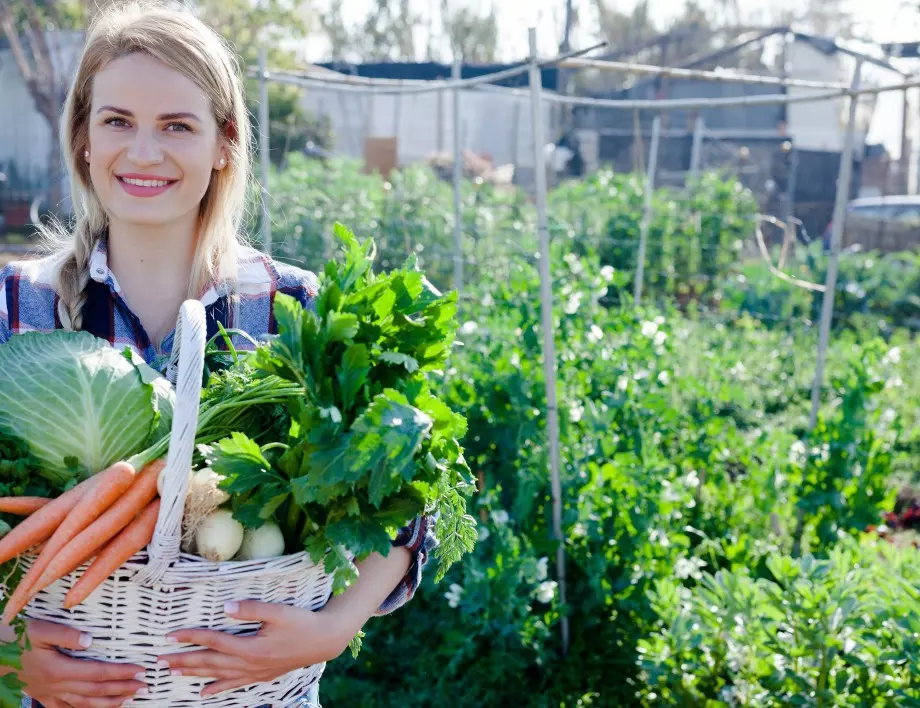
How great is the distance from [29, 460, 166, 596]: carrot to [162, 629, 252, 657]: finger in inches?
5.7

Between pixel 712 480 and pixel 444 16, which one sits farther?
pixel 444 16

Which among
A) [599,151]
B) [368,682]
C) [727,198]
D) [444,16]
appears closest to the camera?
[368,682]

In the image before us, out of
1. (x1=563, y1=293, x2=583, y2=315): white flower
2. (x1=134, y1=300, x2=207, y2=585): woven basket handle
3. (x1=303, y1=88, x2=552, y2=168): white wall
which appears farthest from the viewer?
(x1=303, y1=88, x2=552, y2=168): white wall

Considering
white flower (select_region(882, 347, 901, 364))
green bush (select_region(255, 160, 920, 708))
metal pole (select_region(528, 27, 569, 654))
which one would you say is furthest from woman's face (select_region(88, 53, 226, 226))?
white flower (select_region(882, 347, 901, 364))

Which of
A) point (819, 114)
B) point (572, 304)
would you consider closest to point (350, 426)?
point (572, 304)

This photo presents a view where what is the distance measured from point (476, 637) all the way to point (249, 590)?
79.2 inches

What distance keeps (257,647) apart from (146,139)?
0.79 metres

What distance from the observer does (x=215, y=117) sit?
1657mm

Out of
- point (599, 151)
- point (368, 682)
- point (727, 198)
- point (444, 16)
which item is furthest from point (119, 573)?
point (444, 16)

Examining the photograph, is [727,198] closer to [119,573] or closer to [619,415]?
[619,415]

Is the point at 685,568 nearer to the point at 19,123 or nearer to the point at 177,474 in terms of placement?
the point at 177,474

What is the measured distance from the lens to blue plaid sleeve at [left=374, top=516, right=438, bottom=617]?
4.99ft

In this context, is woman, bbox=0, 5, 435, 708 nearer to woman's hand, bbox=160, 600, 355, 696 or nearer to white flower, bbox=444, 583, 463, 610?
woman's hand, bbox=160, 600, 355, 696

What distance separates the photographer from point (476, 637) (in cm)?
312
